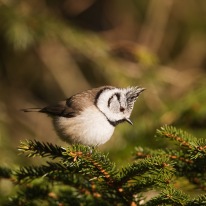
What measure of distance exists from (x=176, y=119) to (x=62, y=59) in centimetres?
221

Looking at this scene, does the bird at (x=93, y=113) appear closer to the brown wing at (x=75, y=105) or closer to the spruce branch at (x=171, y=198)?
the brown wing at (x=75, y=105)

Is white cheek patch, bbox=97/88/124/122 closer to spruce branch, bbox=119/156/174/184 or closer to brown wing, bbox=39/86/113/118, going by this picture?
brown wing, bbox=39/86/113/118

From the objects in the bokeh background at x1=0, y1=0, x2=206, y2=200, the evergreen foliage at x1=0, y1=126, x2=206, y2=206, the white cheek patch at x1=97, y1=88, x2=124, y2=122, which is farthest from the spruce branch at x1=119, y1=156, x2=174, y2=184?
the white cheek patch at x1=97, y1=88, x2=124, y2=122

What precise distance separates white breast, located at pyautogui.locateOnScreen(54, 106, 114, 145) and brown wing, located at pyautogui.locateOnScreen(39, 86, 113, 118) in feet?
0.14

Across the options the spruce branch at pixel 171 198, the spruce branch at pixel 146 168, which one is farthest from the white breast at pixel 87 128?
the spruce branch at pixel 171 198

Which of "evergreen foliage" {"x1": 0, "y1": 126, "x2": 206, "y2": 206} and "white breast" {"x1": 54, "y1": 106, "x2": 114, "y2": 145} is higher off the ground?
"white breast" {"x1": 54, "y1": 106, "x2": 114, "y2": 145}

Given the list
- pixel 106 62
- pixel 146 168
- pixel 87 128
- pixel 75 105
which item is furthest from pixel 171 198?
pixel 106 62

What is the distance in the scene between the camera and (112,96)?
307cm

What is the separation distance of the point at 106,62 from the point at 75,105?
1.15 meters

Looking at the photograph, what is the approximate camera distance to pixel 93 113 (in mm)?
2984

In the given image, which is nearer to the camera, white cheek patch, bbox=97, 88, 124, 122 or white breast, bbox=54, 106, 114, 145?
white breast, bbox=54, 106, 114, 145

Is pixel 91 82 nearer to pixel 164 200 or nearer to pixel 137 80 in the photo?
pixel 137 80

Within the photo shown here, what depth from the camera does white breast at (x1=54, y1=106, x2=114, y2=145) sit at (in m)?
2.84

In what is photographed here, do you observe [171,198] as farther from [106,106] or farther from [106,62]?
[106,62]
